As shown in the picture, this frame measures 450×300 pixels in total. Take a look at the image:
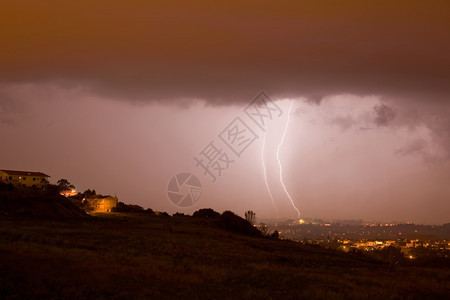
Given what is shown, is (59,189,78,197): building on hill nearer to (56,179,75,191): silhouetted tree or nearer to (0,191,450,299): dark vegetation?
→ (56,179,75,191): silhouetted tree

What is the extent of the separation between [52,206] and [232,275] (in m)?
44.6

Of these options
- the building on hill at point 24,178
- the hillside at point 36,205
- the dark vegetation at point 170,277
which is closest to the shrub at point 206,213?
the hillside at point 36,205

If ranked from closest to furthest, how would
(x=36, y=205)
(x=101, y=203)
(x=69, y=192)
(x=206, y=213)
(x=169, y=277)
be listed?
1. (x=169, y=277)
2. (x=36, y=205)
3. (x=101, y=203)
4. (x=206, y=213)
5. (x=69, y=192)

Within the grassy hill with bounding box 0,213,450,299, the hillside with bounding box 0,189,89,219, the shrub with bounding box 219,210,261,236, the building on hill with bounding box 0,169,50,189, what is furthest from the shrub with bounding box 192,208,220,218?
the grassy hill with bounding box 0,213,450,299

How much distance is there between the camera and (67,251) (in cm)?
2566

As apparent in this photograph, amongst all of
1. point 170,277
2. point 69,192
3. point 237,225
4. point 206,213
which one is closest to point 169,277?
point 170,277

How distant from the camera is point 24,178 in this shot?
91312mm

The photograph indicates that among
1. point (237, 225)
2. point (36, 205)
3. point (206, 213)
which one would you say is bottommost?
point (237, 225)

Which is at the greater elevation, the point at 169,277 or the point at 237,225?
the point at 237,225

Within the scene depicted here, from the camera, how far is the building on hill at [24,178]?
8781cm

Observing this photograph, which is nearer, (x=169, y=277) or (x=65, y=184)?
(x=169, y=277)

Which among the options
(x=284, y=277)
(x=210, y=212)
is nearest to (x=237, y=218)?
(x=210, y=212)

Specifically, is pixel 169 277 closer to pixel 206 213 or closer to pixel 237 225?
pixel 237 225

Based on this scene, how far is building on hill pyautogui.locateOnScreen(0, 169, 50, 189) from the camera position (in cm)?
8781
